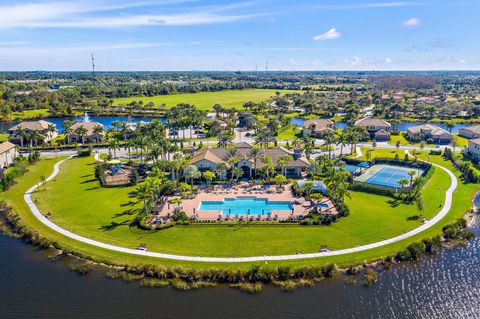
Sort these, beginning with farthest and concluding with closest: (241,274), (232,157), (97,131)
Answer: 1. (97,131)
2. (232,157)
3. (241,274)

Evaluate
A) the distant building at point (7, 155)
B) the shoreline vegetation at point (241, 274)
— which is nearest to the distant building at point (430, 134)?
the shoreline vegetation at point (241, 274)

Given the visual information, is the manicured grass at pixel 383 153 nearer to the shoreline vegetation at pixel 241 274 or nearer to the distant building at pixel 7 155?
the shoreline vegetation at pixel 241 274

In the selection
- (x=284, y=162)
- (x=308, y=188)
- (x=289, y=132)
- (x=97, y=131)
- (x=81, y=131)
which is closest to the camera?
(x=308, y=188)

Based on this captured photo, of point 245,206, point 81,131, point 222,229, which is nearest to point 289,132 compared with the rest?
point 81,131

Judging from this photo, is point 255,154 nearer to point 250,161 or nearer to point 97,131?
point 250,161

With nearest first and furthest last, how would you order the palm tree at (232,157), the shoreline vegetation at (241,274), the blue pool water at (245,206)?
the shoreline vegetation at (241,274), the blue pool water at (245,206), the palm tree at (232,157)

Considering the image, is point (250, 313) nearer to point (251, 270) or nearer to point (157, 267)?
point (251, 270)

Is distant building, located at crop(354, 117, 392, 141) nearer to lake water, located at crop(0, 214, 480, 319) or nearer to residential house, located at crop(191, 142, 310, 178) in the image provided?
residential house, located at crop(191, 142, 310, 178)

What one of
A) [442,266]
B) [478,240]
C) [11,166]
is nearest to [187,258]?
[442,266]
